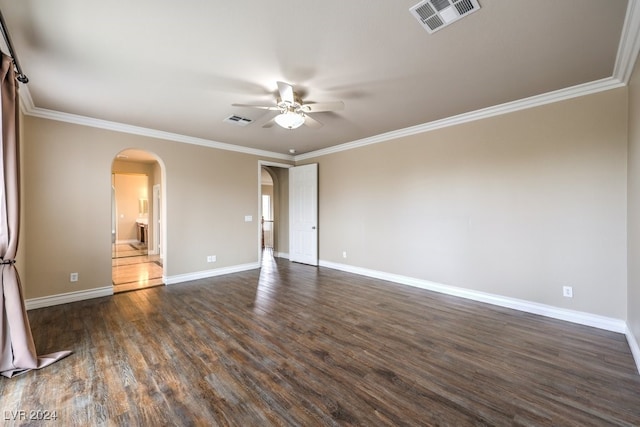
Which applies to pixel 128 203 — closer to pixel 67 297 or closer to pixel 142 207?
pixel 142 207

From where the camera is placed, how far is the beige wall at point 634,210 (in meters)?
2.39

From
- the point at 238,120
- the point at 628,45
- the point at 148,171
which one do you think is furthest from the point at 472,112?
the point at 148,171

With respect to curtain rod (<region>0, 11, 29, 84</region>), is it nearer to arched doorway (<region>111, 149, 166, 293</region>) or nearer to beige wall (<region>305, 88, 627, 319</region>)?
arched doorway (<region>111, 149, 166, 293</region>)

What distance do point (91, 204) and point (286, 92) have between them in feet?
12.0

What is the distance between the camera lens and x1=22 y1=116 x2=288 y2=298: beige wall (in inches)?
147

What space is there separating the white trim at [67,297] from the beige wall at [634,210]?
6413mm

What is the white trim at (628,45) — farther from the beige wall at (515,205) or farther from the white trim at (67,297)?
the white trim at (67,297)

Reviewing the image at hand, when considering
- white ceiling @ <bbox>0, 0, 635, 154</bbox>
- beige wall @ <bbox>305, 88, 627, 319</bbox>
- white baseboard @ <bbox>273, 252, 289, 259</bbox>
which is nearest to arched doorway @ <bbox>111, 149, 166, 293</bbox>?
white ceiling @ <bbox>0, 0, 635, 154</bbox>

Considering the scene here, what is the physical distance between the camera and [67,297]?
13.0 feet

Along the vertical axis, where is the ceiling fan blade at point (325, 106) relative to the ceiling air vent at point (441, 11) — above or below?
below

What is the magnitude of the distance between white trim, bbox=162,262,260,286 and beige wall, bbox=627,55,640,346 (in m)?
5.69

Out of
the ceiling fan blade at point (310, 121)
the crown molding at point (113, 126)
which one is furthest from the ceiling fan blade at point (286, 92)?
the crown molding at point (113, 126)

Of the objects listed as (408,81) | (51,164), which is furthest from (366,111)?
(51,164)

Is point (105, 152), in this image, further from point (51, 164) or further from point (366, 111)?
point (366, 111)
